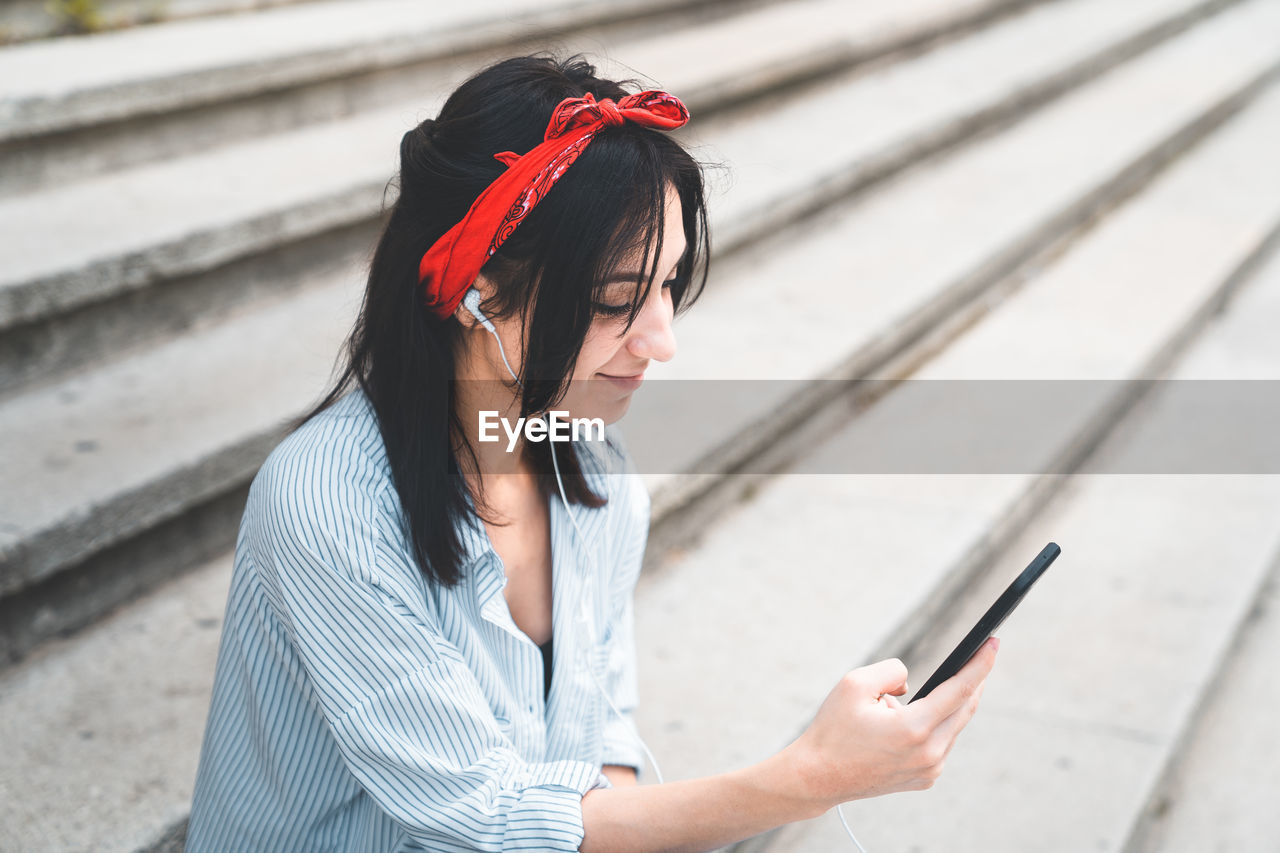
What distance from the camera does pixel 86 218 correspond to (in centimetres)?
260

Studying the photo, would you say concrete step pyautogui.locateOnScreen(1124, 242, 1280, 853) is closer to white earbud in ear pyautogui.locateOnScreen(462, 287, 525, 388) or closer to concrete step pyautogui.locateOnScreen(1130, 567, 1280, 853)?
concrete step pyautogui.locateOnScreen(1130, 567, 1280, 853)

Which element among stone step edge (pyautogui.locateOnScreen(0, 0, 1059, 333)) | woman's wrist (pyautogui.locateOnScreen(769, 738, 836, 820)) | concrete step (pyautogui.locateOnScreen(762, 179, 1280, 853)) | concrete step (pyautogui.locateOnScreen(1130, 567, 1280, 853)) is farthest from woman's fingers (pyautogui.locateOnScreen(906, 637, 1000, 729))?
stone step edge (pyautogui.locateOnScreen(0, 0, 1059, 333))

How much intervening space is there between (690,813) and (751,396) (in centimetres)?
174

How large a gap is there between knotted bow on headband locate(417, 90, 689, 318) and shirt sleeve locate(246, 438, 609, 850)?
24 cm

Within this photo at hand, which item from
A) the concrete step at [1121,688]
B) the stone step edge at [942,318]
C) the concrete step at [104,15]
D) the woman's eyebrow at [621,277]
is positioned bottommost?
the concrete step at [1121,688]

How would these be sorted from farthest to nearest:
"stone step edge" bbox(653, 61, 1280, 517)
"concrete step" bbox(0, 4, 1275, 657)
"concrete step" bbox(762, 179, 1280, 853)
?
"stone step edge" bbox(653, 61, 1280, 517), "concrete step" bbox(762, 179, 1280, 853), "concrete step" bbox(0, 4, 1275, 657)

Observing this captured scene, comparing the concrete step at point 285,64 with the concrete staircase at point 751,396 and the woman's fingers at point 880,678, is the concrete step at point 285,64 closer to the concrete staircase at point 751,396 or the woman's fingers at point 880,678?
the concrete staircase at point 751,396

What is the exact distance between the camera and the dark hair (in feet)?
4.34

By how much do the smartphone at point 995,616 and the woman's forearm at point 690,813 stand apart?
0.61 ft

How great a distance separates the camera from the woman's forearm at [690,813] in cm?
129

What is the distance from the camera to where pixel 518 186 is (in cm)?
129

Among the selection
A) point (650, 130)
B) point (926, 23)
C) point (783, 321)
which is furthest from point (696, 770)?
point (926, 23)

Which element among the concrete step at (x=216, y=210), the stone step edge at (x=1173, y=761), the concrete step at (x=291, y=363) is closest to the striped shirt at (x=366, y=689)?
the concrete step at (x=291, y=363)

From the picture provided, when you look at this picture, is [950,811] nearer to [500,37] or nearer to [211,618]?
[211,618]
